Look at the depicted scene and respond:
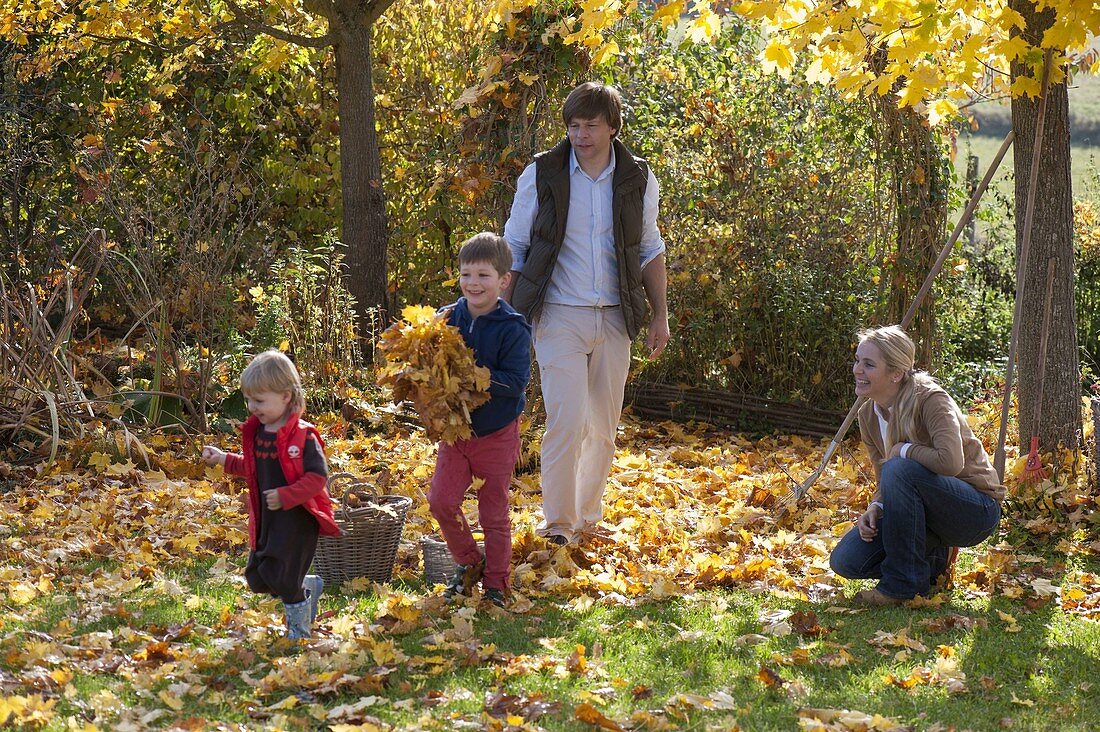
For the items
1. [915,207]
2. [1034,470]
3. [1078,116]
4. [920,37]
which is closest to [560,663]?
[920,37]

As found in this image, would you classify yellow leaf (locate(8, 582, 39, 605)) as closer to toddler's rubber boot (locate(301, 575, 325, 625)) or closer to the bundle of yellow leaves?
toddler's rubber boot (locate(301, 575, 325, 625))

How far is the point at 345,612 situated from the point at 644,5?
18.3 ft

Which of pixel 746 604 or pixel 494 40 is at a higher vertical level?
pixel 494 40

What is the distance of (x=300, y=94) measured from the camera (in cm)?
1093

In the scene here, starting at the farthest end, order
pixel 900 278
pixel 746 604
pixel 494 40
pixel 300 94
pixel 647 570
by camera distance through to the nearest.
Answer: pixel 300 94
pixel 900 278
pixel 494 40
pixel 647 570
pixel 746 604

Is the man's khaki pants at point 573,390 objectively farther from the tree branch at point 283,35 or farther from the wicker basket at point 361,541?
the tree branch at point 283,35

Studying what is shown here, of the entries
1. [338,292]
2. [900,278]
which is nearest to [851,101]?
[900,278]

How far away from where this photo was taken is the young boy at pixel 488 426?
4488 millimetres

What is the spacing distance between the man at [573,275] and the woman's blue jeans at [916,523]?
127 centimetres

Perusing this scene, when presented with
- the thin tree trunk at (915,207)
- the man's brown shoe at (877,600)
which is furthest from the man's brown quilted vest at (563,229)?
the thin tree trunk at (915,207)

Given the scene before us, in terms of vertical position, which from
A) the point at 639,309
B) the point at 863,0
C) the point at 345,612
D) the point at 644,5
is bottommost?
the point at 345,612

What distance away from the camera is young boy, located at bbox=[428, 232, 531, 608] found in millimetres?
4488

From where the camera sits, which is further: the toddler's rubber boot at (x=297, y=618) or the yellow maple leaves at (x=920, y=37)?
the yellow maple leaves at (x=920, y=37)

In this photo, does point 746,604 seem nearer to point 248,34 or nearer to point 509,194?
point 509,194
